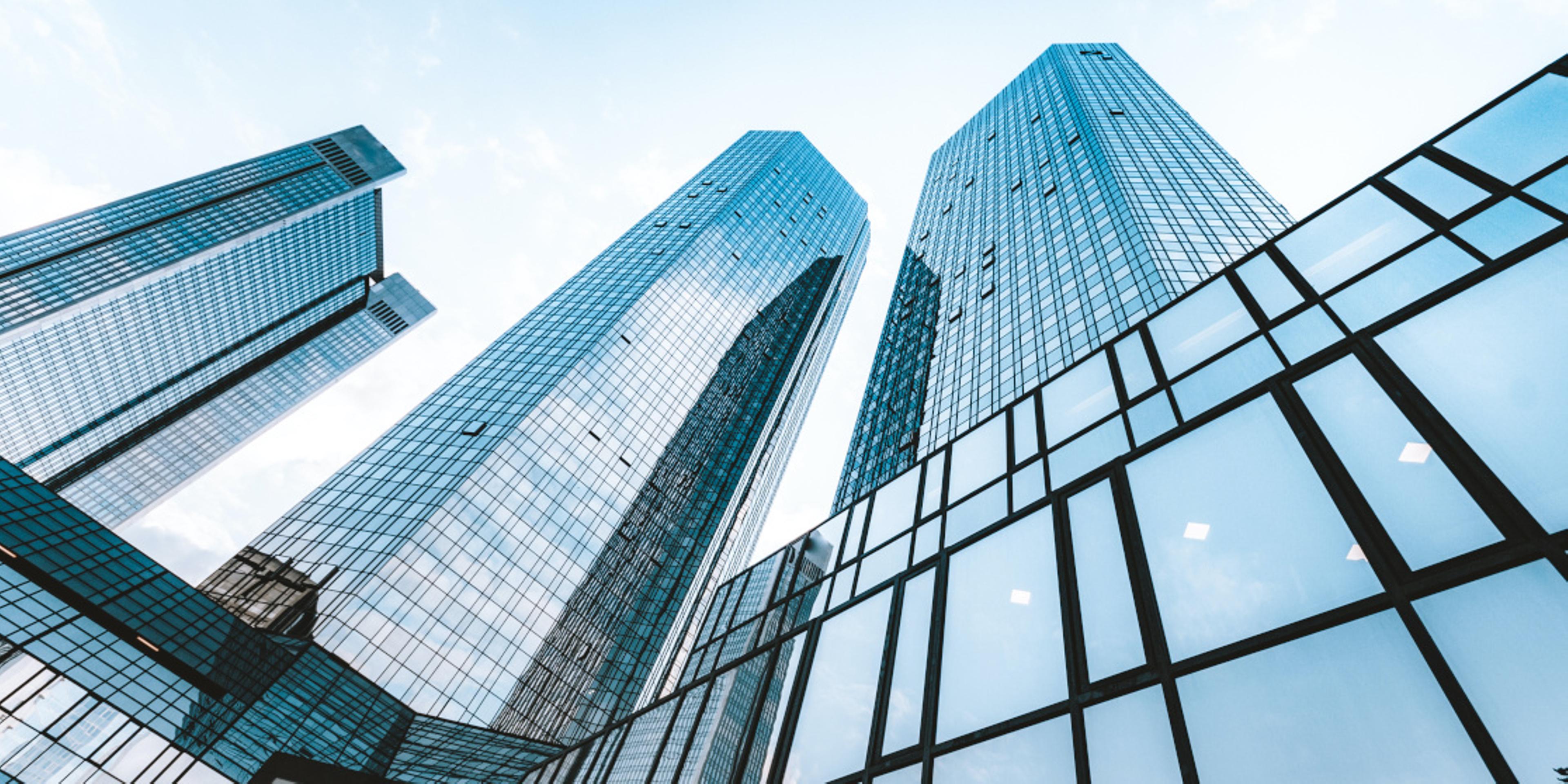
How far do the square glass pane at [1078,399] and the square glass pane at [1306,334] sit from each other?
8.80 ft

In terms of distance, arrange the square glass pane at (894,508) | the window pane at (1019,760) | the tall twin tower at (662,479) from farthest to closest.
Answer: the square glass pane at (894,508) → the tall twin tower at (662,479) → the window pane at (1019,760)

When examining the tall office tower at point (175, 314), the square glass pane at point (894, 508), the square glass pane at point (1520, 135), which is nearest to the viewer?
the square glass pane at point (1520, 135)

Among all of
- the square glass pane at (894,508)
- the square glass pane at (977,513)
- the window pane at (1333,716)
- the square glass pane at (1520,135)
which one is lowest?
the square glass pane at (894,508)

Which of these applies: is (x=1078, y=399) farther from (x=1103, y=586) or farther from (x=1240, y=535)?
(x=1240, y=535)

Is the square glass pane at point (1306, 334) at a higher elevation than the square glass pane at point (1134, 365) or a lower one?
higher

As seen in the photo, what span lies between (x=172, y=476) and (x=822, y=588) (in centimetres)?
22627

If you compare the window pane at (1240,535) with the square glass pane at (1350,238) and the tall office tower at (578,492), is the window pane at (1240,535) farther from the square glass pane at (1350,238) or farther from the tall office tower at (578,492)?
the tall office tower at (578,492)

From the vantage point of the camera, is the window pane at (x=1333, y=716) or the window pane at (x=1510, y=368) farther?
the window pane at (x=1510, y=368)

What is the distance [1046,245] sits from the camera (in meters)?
65.8

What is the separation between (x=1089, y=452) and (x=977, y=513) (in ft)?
7.36

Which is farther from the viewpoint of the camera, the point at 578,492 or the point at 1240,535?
the point at 578,492

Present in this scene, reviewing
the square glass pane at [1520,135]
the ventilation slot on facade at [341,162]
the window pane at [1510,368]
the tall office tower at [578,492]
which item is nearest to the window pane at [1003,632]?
the window pane at [1510,368]

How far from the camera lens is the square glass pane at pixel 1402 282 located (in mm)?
8117

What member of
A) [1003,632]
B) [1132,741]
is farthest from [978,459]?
[1132,741]
